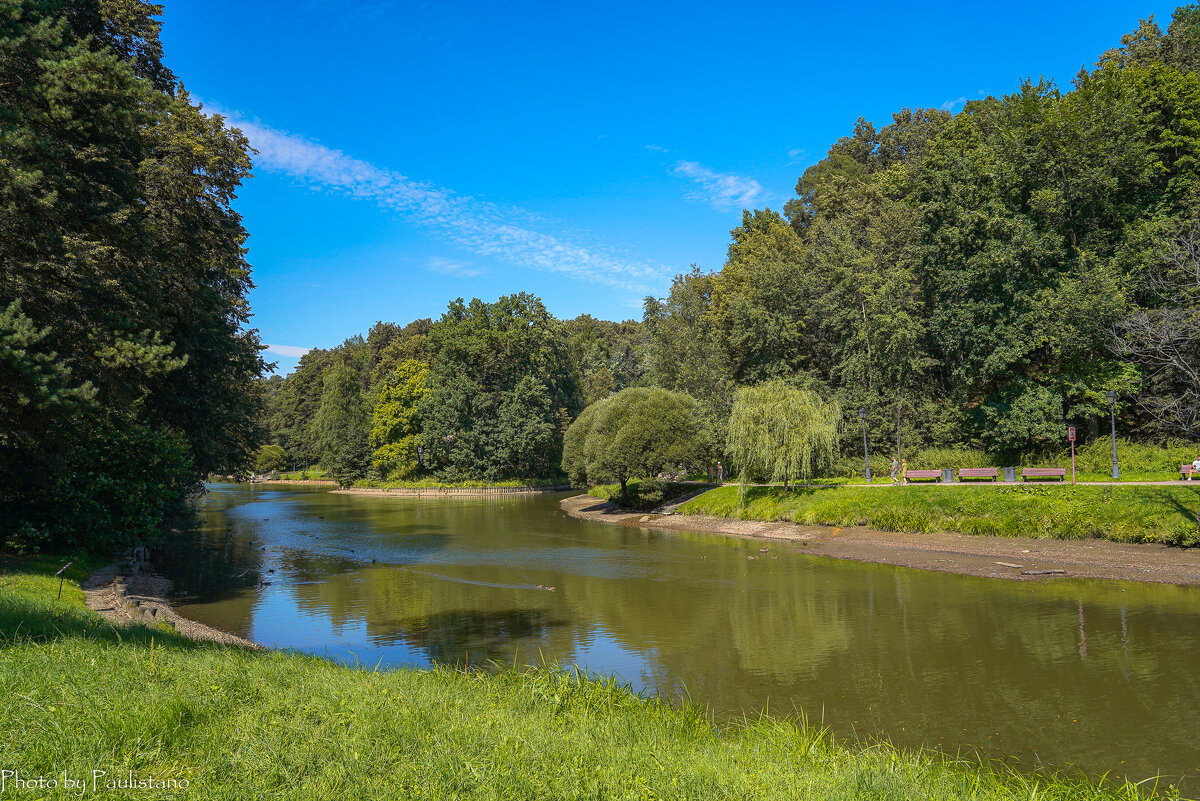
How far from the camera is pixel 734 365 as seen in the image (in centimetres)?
4884

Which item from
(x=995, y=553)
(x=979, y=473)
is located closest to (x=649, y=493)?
(x=979, y=473)

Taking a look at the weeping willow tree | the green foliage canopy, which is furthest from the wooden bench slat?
the green foliage canopy

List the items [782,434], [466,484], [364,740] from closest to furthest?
[364,740]
[782,434]
[466,484]

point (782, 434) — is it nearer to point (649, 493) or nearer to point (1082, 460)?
point (649, 493)

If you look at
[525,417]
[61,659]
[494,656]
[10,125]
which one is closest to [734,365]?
[525,417]

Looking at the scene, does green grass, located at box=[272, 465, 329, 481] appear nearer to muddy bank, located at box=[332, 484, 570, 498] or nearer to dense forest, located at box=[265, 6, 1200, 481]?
muddy bank, located at box=[332, 484, 570, 498]

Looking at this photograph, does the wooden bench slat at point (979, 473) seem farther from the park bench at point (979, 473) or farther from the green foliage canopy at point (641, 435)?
the green foliage canopy at point (641, 435)

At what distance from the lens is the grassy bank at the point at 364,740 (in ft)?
16.9

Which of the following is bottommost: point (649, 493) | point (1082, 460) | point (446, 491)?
point (446, 491)

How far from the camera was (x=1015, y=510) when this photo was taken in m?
26.3

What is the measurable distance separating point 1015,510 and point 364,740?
91.8 ft

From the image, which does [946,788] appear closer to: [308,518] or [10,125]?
[10,125]

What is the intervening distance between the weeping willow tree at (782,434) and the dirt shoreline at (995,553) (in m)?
3.66

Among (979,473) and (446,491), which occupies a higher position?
(979,473)
